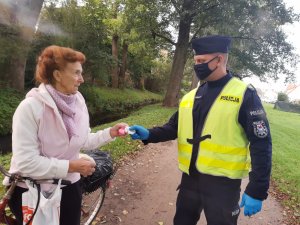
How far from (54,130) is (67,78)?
47 centimetres

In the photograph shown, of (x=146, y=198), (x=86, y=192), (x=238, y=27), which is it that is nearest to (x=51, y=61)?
(x=86, y=192)

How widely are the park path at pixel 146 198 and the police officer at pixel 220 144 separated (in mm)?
1854

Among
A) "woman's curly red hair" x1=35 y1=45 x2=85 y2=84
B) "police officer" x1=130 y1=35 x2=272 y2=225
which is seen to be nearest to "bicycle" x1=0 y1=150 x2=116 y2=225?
"woman's curly red hair" x1=35 y1=45 x2=85 y2=84

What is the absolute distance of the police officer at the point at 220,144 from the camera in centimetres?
278

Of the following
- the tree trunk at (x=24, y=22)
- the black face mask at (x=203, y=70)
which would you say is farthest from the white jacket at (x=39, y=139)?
the tree trunk at (x=24, y=22)

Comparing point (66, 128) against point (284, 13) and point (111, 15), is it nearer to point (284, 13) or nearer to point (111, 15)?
point (284, 13)

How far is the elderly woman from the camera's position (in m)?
2.43

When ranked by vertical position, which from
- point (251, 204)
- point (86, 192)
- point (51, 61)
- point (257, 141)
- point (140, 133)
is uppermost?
point (51, 61)

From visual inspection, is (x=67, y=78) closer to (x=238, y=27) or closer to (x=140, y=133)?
(x=140, y=133)

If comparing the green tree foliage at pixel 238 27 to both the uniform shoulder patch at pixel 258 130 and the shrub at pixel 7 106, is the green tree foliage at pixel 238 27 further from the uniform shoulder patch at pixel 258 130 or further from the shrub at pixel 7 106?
the uniform shoulder patch at pixel 258 130

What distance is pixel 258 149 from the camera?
275cm

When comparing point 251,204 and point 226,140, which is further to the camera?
point 226,140

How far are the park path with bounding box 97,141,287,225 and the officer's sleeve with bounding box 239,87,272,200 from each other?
2541 mm

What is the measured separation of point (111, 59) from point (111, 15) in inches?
280
